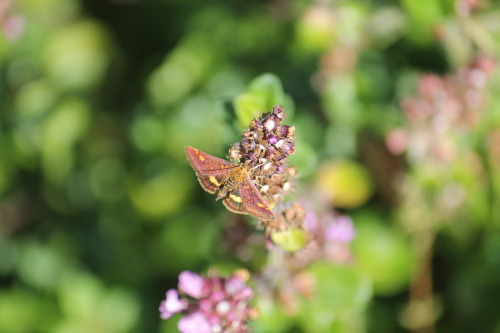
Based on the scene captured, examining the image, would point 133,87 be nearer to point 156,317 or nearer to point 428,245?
point 156,317

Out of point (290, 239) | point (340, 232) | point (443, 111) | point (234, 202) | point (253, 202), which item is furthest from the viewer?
point (443, 111)

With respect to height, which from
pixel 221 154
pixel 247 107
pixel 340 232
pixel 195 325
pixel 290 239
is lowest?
pixel 195 325

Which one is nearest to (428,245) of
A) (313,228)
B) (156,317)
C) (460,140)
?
(460,140)

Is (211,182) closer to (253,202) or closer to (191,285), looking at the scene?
(253,202)

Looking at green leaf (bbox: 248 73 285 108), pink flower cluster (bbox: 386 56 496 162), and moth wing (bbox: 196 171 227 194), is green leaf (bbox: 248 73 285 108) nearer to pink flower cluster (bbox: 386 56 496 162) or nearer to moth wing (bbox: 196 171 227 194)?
moth wing (bbox: 196 171 227 194)

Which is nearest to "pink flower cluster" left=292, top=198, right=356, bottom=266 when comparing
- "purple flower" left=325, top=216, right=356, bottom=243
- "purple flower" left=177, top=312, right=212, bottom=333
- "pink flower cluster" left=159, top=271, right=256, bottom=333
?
"purple flower" left=325, top=216, right=356, bottom=243

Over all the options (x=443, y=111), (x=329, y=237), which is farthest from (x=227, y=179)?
(x=443, y=111)
